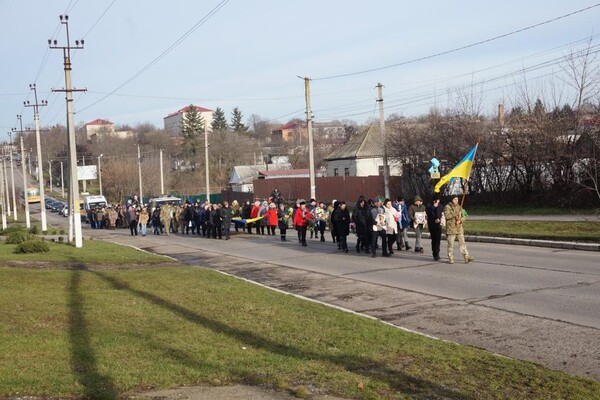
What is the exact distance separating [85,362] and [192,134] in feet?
370

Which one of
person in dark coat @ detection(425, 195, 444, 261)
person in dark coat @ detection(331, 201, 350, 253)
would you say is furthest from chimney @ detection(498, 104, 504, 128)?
person in dark coat @ detection(425, 195, 444, 261)

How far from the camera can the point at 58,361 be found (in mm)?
7527

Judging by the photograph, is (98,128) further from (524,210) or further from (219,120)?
(524,210)

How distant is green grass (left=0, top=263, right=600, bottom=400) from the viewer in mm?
6672

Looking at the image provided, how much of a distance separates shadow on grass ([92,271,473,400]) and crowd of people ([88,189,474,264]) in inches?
343

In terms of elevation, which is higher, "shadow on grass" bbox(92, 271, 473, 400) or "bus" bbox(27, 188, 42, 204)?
"bus" bbox(27, 188, 42, 204)

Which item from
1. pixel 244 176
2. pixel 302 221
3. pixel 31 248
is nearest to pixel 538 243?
pixel 302 221

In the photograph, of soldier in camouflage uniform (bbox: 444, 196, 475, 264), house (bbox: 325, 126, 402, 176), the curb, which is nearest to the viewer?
soldier in camouflage uniform (bbox: 444, 196, 475, 264)

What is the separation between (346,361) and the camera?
7891 millimetres

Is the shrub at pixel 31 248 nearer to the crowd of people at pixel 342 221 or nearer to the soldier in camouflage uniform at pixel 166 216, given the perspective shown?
the crowd of people at pixel 342 221

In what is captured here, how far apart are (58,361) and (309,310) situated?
469 centimetres

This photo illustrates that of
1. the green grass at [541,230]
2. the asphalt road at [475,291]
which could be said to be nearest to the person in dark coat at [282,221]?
the asphalt road at [475,291]

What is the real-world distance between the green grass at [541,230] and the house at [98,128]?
12297 cm

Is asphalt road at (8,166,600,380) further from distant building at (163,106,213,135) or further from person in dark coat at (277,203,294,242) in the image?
distant building at (163,106,213,135)
